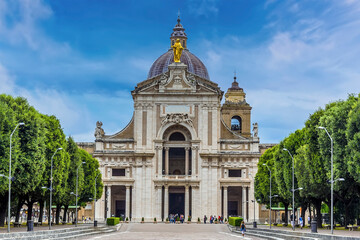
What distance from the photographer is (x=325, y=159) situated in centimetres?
6994

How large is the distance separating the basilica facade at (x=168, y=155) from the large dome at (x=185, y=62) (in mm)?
19300

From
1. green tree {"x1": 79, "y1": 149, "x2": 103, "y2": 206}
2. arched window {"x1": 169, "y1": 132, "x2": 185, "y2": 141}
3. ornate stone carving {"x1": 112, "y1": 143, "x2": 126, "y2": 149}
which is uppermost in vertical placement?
arched window {"x1": 169, "y1": 132, "x2": 185, "y2": 141}

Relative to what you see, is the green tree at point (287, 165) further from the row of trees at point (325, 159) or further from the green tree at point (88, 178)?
the green tree at point (88, 178)

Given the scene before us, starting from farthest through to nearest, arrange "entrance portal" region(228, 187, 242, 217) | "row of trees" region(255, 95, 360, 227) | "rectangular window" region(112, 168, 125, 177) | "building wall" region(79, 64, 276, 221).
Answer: "entrance portal" region(228, 187, 242, 217) → "rectangular window" region(112, 168, 125, 177) → "building wall" region(79, 64, 276, 221) → "row of trees" region(255, 95, 360, 227)

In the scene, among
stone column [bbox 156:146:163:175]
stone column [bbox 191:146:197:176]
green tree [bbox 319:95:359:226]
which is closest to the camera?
green tree [bbox 319:95:359:226]

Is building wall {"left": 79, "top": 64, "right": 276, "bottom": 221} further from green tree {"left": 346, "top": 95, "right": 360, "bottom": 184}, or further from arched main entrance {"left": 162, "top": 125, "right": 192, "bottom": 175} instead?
green tree {"left": 346, "top": 95, "right": 360, "bottom": 184}

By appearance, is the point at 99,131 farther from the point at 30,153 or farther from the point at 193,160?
the point at 30,153

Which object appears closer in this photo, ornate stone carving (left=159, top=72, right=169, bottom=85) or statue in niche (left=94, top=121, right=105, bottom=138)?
statue in niche (left=94, top=121, right=105, bottom=138)

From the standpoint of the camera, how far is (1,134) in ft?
206

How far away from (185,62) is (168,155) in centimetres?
3092

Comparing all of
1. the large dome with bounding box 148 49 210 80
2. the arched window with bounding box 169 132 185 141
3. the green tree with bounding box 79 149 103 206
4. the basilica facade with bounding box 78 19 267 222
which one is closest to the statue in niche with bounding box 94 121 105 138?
the basilica facade with bounding box 78 19 267 222

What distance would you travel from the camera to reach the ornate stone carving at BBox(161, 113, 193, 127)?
126562 millimetres

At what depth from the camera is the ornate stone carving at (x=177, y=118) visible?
127 metres

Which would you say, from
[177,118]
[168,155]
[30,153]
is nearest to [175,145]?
[168,155]
